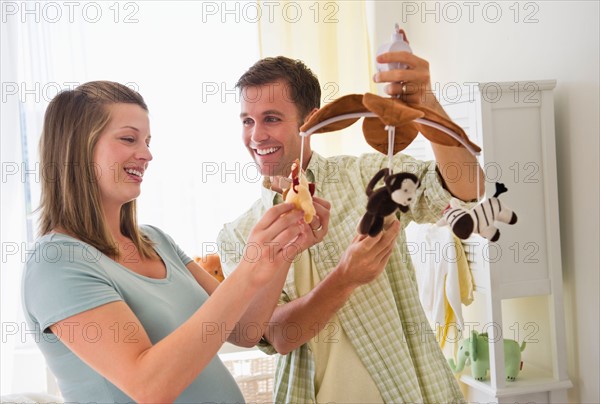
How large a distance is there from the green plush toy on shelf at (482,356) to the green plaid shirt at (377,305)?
0.70m

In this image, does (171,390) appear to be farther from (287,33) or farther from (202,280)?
(287,33)

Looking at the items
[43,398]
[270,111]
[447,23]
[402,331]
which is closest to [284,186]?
[270,111]

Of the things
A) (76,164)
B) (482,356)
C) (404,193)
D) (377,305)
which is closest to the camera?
(404,193)

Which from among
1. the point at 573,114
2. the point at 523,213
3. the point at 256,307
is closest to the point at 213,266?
the point at 523,213

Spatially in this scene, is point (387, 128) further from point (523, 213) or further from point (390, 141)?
point (523, 213)

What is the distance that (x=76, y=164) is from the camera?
1271mm

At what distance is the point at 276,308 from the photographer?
156 cm

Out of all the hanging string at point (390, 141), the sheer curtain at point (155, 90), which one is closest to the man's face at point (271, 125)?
the hanging string at point (390, 141)

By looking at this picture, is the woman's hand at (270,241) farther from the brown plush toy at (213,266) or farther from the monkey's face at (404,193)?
the brown plush toy at (213,266)

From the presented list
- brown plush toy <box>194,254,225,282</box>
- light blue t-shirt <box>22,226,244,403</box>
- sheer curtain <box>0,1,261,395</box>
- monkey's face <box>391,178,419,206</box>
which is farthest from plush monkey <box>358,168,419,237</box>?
sheer curtain <box>0,1,261,395</box>

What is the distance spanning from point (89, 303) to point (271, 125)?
67cm

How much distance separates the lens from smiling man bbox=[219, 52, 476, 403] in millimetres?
1409

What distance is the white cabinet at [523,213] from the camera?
2.10 metres

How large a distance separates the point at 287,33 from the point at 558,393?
6.57 feet
